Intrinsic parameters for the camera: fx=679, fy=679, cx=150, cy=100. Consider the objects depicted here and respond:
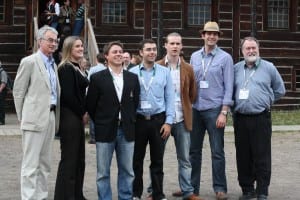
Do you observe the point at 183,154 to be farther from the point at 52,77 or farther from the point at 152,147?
the point at 52,77

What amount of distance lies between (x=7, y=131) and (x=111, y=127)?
1039 cm

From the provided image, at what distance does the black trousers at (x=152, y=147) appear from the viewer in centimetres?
870

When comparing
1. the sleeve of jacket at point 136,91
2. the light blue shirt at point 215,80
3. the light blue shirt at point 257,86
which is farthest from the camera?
the light blue shirt at point 215,80

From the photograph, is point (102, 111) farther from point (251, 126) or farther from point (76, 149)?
point (251, 126)

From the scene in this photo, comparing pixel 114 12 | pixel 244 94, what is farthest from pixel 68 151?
pixel 114 12

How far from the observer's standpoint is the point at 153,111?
8.70 metres

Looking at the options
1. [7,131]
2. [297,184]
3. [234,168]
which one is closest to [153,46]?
[297,184]

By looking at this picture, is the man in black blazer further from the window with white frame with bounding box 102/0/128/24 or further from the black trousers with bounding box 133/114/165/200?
the window with white frame with bounding box 102/0/128/24

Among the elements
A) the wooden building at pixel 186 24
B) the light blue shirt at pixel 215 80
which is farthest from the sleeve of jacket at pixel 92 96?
the wooden building at pixel 186 24

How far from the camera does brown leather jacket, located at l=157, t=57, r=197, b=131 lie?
9.02 m

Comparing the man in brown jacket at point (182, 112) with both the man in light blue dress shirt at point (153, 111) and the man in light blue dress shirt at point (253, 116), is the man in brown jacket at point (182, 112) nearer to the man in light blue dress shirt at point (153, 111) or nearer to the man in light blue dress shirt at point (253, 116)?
the man in light blue dress shirt at point (153, 111)

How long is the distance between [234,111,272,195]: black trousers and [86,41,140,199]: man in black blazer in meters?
1.73

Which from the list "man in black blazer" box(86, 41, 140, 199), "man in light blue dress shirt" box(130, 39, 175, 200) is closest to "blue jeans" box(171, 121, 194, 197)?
"man in light blue dress shirt" box(130, 39, 175, 200)

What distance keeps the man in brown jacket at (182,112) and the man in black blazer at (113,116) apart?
0.84 m
